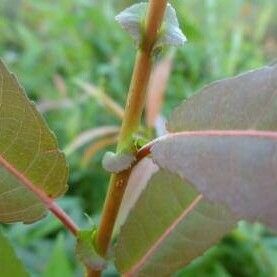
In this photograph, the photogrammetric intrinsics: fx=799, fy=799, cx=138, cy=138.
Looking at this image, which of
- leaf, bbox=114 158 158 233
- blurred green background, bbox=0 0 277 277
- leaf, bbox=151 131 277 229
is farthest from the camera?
blurred green background, bbox=0 0 277 277

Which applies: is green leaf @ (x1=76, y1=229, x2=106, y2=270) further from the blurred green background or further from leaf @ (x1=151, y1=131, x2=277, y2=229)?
the blurred green background

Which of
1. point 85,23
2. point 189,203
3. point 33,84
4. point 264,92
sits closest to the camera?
point 264,92

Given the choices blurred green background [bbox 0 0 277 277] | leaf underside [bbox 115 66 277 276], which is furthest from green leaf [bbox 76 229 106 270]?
blurred green background [bbox 0 0 277 277]

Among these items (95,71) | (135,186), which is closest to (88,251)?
(135,186)

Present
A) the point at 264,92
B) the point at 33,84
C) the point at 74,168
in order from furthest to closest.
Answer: the point at 33,84 → the point at 74,168 → the point at 264,92

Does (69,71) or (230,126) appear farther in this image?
(69,71)

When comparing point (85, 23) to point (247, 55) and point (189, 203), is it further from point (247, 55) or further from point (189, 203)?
point (189, 203)

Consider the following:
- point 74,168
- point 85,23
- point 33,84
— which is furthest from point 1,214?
point 85,23
